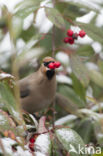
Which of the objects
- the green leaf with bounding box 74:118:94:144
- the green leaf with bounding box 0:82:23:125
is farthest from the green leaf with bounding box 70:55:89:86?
the green leaf with bounding box 0:82:23:125

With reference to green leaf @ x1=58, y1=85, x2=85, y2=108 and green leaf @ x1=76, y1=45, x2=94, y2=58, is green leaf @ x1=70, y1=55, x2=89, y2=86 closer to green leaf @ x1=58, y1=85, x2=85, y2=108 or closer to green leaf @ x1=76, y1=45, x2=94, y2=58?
green leaf @ x1=76, y1=45, x2=94, y2=58

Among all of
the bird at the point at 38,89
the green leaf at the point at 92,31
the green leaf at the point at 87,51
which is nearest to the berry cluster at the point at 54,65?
the green leaf at the point at 92,31

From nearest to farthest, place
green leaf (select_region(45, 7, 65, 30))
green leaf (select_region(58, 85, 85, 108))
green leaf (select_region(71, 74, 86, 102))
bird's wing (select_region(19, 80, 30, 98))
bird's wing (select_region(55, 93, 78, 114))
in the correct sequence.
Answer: green leaf (select_region(45, 7, 65, 30)) < bird's wing (select_region(55, 93, 78, 114)) < green leaf (select_region(71, 74, 86, 102)) < green leaf (select_region(58, 85, 85, 108)) < bird's wing (select_region(19, 80, 30, 98))

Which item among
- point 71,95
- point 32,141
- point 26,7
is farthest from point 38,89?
point 32,141

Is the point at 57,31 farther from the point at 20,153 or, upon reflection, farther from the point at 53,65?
the point at 20,153

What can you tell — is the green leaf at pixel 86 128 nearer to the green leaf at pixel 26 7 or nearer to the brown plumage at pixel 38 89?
the brown plumage at pixel 38 89

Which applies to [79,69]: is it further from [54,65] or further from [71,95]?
[71,95]

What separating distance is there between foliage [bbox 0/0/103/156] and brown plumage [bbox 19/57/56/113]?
0.11 meters

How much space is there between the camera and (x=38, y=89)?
3213 millimetres

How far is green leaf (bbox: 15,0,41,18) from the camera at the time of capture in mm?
2197

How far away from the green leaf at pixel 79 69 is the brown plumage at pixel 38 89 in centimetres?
66

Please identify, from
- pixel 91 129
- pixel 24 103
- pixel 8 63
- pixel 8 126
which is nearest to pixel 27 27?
pixel 8 63

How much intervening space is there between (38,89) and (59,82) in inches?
7.7

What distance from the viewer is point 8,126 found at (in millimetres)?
1291
